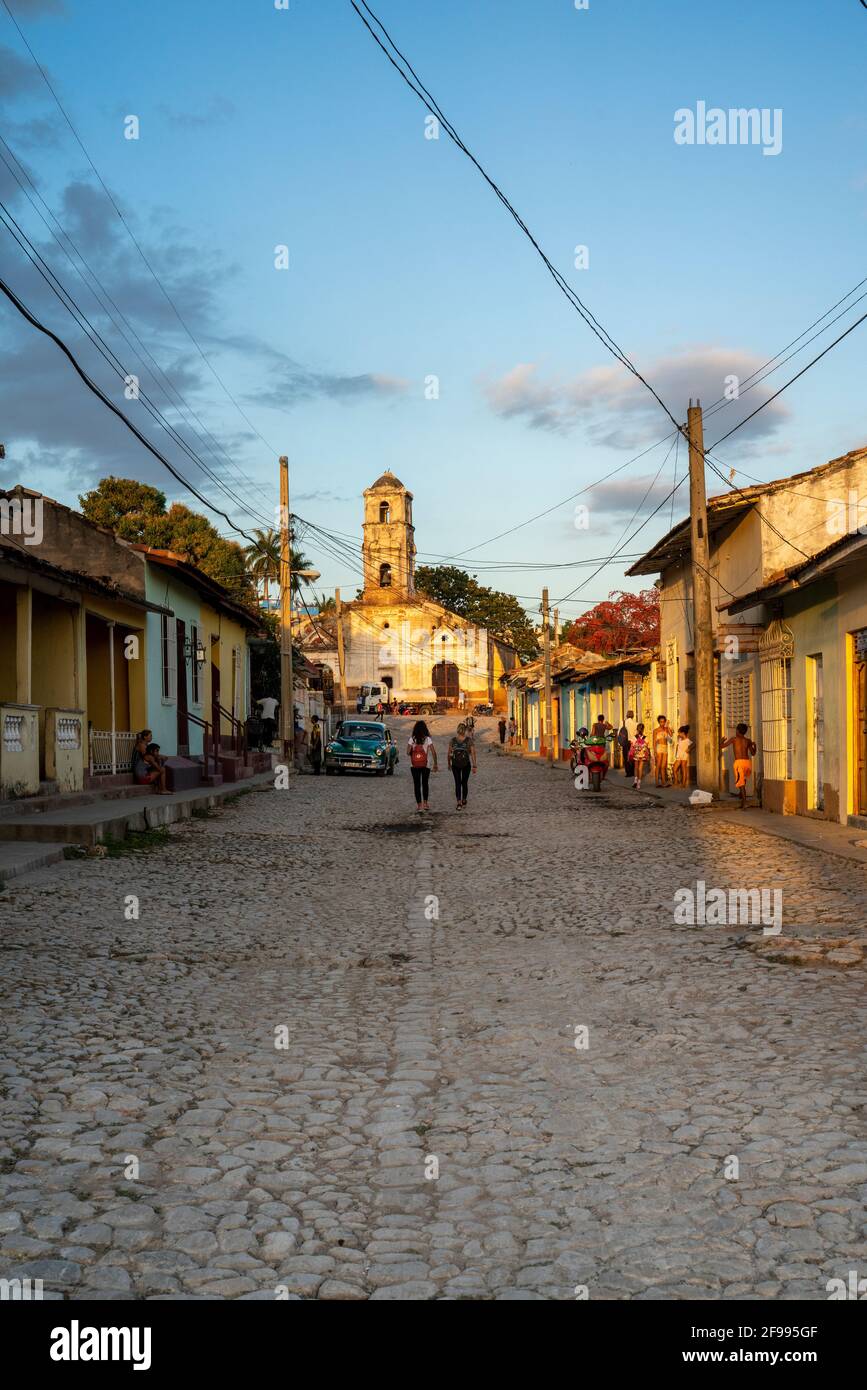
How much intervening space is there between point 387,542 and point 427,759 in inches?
2720

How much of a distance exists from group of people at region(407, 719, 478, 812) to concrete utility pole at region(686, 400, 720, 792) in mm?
3983

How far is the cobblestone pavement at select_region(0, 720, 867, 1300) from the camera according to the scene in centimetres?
333

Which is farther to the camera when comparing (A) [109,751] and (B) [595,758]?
(B) [595,758]

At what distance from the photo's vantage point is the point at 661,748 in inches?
1042

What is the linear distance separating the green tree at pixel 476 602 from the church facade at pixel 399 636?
6923 mm

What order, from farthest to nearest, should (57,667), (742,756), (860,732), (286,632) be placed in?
(286,632) < (742,756) < (57,667) < (860,732)

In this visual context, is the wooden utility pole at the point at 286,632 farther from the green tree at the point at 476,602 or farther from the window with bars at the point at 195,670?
the green tree at the point at 476,602

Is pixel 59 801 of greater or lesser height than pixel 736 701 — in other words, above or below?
below

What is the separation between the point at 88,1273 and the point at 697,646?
18.4 metres

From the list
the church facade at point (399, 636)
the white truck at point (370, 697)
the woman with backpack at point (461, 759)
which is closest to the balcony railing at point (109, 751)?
the woman with backpack at point (461, 759)

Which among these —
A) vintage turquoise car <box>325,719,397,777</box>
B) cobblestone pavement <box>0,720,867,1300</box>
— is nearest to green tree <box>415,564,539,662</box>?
vintage turquoise car <box>325,719,397,777</box>

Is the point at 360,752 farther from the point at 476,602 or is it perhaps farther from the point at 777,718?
the point at 476,602

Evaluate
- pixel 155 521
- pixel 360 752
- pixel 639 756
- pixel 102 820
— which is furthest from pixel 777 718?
pixel 155 521

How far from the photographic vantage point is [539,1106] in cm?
464
